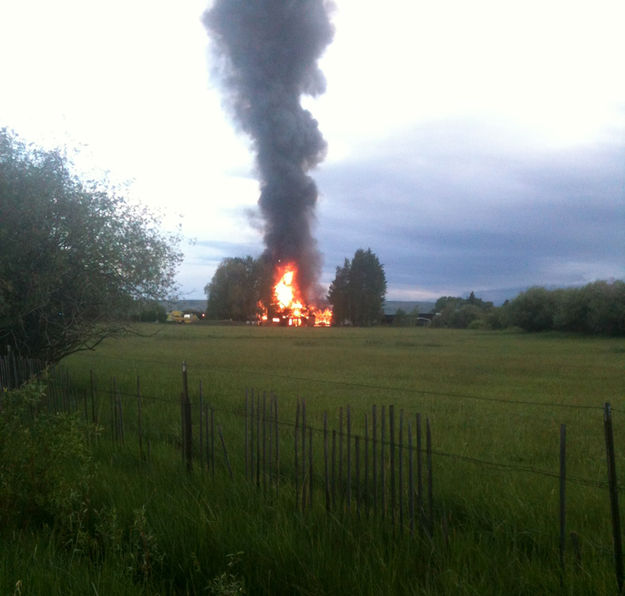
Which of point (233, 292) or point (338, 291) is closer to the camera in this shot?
point (233, 292)

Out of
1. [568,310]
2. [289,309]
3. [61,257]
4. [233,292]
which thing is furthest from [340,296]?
[61,257]

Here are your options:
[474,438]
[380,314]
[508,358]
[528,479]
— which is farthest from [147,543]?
[380,314]

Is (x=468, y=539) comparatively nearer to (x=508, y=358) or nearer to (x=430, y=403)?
(x=430, y=403)

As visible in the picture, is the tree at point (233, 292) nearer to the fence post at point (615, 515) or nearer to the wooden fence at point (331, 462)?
the wooden fence at point (331, 462)

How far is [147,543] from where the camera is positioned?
219 inches

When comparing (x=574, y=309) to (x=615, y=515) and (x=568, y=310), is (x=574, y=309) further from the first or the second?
(x=615, y=515)

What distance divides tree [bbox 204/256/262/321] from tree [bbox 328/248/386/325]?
18170mm

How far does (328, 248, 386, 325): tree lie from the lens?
11950 cm

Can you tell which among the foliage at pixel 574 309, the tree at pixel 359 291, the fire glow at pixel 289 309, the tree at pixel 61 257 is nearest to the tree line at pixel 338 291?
the tree at pixel 359 291

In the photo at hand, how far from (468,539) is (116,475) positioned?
4424 mm

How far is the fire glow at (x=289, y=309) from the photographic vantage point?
74312mm

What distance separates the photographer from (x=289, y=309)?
3423 inches

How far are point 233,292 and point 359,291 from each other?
24.9 m

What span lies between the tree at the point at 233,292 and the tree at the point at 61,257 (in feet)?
304
